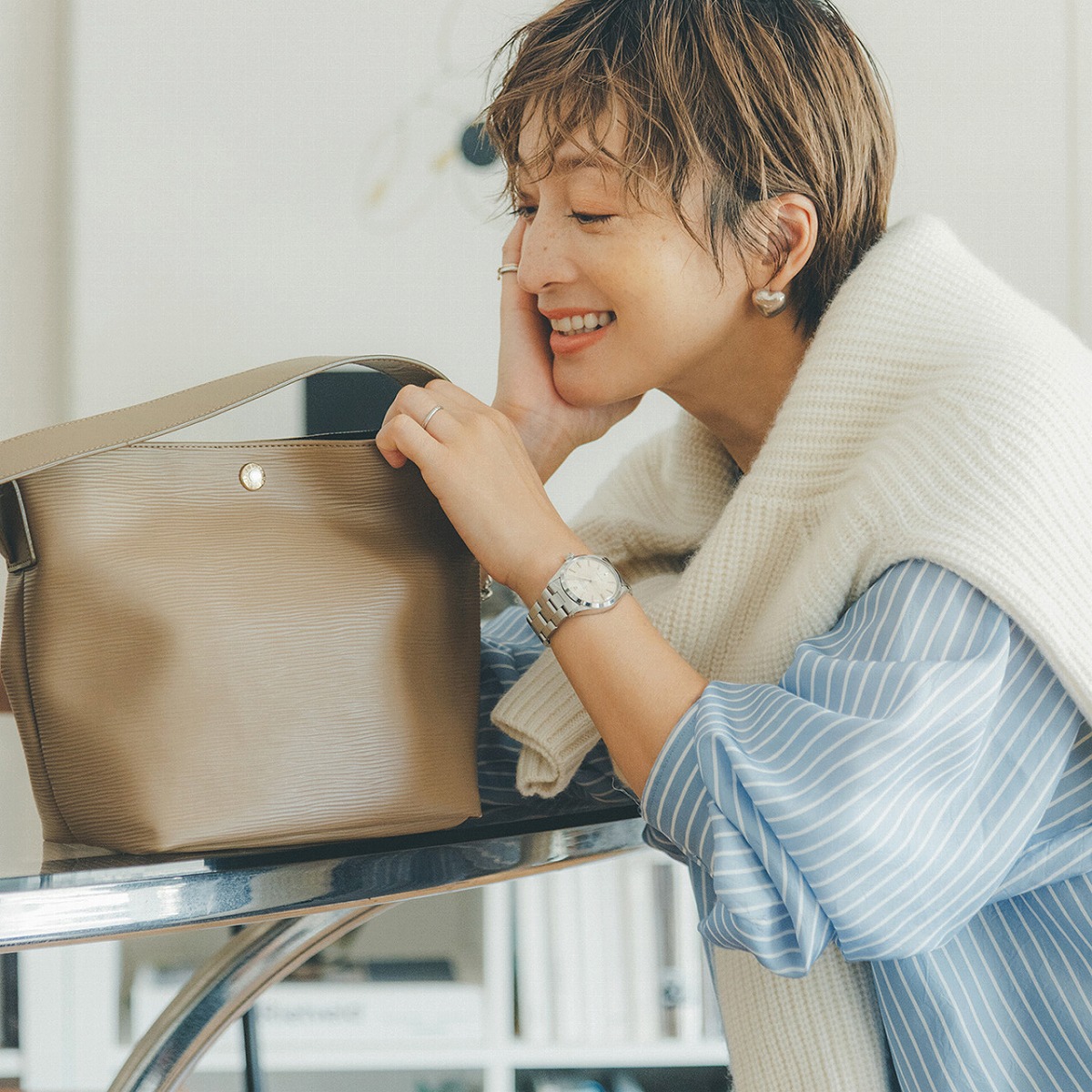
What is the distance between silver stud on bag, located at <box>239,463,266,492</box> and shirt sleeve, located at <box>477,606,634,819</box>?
0.82 feet

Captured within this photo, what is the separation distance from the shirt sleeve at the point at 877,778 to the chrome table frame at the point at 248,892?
89 mm

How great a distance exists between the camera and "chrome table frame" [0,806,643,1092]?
49 cm

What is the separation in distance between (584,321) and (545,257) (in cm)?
6

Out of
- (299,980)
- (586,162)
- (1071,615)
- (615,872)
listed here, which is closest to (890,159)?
(586,162)

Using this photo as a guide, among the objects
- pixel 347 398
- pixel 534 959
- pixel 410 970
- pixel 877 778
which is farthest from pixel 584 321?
pixel 410 970

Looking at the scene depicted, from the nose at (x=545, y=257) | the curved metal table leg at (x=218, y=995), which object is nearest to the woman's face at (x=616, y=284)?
the nose at (x=545, y=257)

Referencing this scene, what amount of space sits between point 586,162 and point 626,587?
0.32 meters

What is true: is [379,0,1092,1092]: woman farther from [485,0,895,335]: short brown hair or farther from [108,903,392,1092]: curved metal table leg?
[108,903,392,1092]: curved metal table leg

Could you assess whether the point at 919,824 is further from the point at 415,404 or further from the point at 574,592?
the point at 415,404

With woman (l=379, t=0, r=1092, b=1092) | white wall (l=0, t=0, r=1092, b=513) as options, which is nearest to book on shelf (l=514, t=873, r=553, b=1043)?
white wall (l=0, t=0, r=1092, b=513)

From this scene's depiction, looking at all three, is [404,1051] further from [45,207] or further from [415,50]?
[415,50]

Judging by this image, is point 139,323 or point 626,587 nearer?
point 626,587

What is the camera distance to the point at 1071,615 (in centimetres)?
61

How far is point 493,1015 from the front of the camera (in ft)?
5.68
